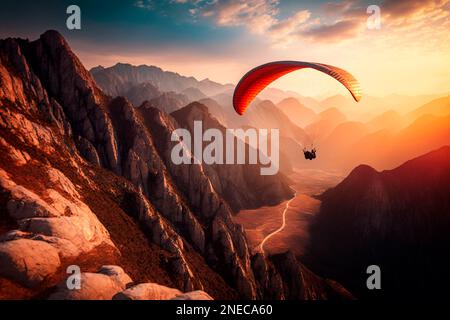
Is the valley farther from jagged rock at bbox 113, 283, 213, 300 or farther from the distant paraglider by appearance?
jagged rock at bbox 113, 283, 213, 300

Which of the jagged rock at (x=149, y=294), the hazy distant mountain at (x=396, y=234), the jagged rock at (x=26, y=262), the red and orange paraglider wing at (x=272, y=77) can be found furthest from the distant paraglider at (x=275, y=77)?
the hazy distant mountain at (x=396, y=234)

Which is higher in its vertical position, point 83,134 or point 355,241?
point 83,134

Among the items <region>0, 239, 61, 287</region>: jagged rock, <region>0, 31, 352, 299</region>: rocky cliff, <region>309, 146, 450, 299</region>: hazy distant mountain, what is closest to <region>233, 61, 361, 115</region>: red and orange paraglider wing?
<region>0, 31, 352, 299</region>: rocky cliff

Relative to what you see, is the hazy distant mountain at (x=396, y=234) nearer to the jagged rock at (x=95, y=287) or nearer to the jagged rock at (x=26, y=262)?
the jagged rock at (x=95, y=287)

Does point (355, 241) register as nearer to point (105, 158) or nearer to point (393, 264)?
point (393, 264)

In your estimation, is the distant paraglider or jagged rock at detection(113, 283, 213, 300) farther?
the distant paraglider

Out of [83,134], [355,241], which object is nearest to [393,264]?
[355,241]
